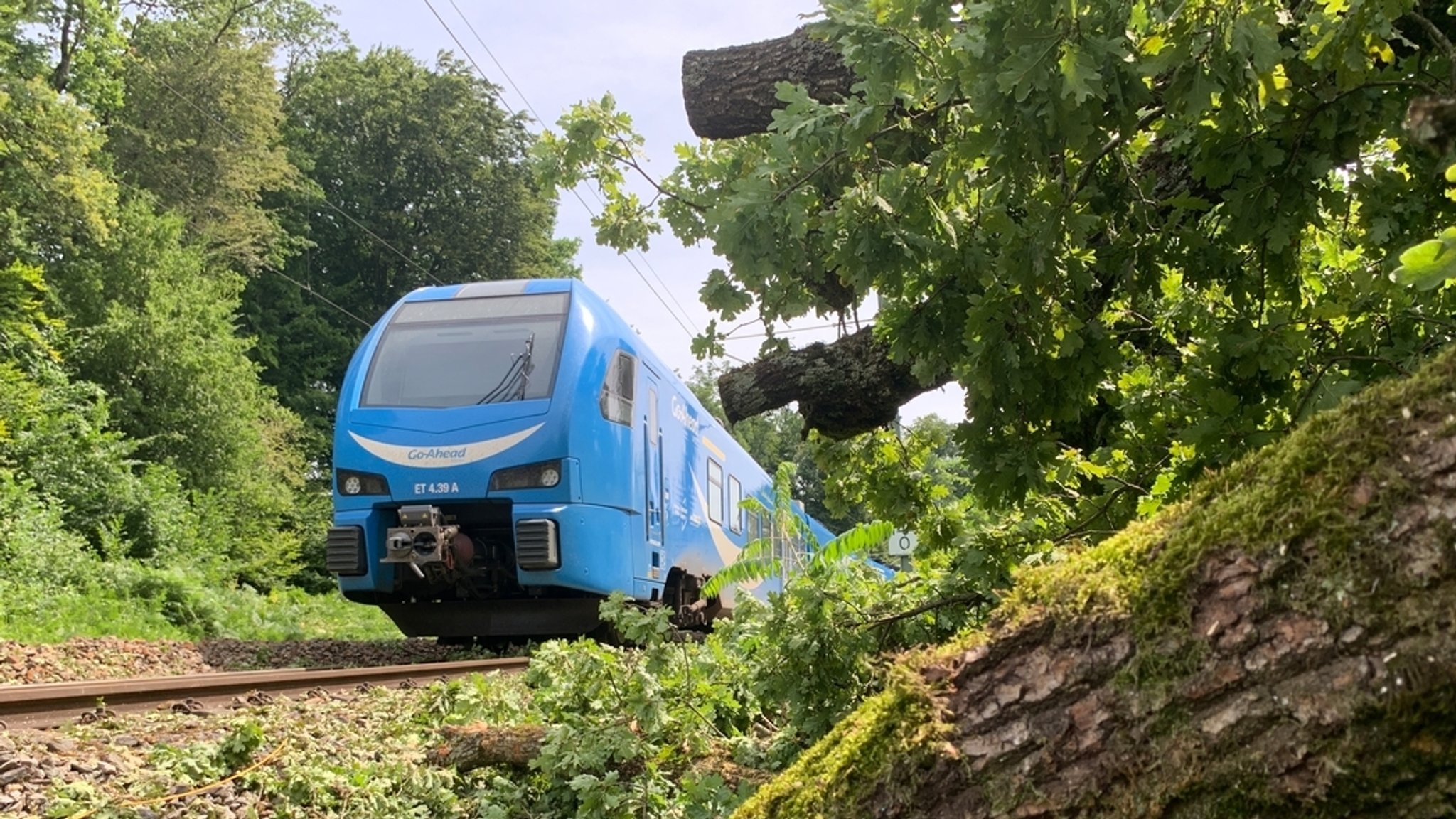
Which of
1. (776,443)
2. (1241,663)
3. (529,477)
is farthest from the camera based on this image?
(776,443)

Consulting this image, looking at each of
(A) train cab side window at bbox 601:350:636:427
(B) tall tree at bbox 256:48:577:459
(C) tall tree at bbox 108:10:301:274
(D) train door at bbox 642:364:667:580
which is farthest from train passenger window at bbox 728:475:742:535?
(B) tall tree at bbox 256:48:577:459

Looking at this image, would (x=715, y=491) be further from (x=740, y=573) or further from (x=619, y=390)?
(x=740, y=573)

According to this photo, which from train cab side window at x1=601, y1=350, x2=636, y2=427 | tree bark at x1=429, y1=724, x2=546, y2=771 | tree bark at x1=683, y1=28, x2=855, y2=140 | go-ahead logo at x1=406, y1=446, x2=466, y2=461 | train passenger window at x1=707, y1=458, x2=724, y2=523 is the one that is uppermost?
tree bark at x1=683, y1=28, x2=855, y2=140

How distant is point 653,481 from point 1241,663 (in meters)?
9.03

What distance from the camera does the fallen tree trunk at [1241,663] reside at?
119 centimetres

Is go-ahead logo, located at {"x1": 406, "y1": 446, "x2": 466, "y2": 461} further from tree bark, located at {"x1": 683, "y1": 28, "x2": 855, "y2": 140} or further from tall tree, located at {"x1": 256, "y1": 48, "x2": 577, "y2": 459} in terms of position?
tall tree, located at {"x1": 256, "y1": 48, "x2": 577, "y2": 459}

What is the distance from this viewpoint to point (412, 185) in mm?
39000

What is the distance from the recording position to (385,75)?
39344 mm

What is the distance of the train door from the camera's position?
32.7 feet

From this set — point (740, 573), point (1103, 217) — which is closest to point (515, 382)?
point (740, 573)

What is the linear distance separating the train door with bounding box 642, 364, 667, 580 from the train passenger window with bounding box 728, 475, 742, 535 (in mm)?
4083

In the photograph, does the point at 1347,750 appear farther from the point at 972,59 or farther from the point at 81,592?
the point at 81,592

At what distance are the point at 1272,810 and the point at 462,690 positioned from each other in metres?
3.94

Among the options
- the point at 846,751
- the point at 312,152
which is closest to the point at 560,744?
the point at 846,751
